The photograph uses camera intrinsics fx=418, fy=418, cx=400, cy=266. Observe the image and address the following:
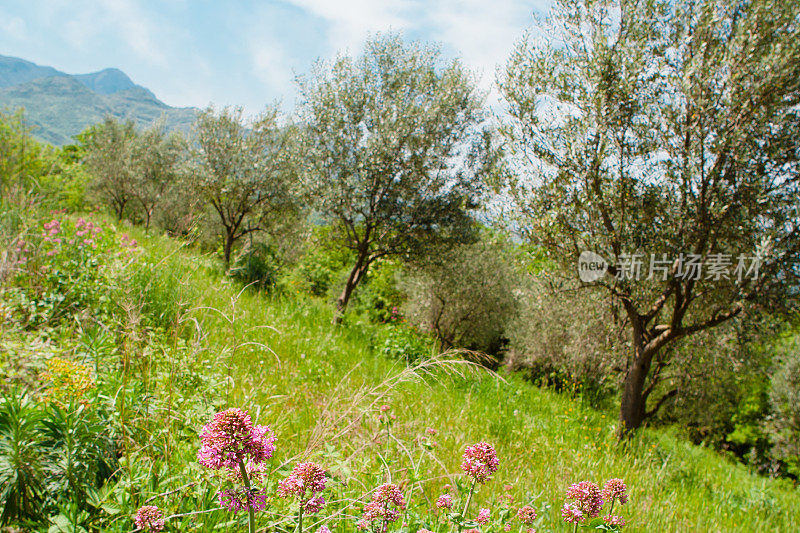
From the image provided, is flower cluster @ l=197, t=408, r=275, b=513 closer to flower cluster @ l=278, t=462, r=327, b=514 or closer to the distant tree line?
flower cluster @ l=278, t=462, r=327, b=514

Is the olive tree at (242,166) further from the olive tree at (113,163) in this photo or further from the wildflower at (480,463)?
the olive tree at (113,163)

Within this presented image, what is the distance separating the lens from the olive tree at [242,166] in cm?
1733

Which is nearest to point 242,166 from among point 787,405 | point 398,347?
point 398,347

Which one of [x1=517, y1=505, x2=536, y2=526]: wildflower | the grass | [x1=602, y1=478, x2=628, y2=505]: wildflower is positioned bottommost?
the grass

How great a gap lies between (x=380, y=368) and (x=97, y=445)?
4299 millimetres

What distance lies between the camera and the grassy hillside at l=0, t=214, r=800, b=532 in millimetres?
2145

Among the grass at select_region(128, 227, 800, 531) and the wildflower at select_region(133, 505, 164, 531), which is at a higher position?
the wildflower at select_region(133, 505, 164, 531)

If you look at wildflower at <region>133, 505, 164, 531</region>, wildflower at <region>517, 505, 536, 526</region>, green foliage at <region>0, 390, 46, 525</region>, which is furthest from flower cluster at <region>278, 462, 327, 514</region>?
green foliage at <region>0, 390, 46, 525</region>

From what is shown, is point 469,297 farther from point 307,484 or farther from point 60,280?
point 307,484

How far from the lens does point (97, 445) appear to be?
2.26 metres

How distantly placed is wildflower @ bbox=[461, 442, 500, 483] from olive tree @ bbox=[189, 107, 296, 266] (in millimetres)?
16129

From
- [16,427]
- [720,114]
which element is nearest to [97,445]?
[16,427]

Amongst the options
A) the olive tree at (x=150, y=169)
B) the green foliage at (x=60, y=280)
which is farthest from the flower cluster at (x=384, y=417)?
the olive tree at (x=150, y=169)

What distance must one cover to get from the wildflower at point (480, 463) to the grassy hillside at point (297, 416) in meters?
0.19
